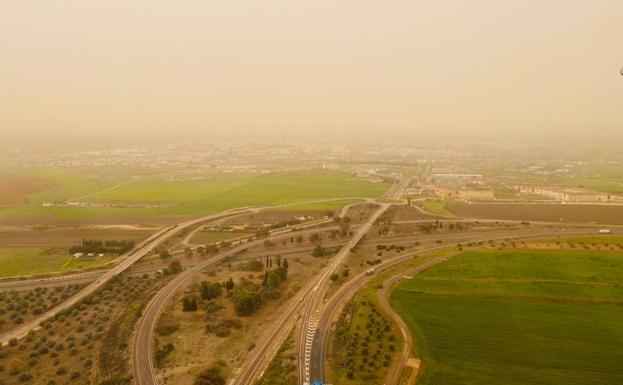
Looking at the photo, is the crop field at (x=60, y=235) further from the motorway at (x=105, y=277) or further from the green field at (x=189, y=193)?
the green field at (x=189, y=193)

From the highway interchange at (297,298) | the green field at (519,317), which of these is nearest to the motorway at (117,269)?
the highway interchange at (297,298)

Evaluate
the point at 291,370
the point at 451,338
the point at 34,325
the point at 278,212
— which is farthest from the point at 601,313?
the point at 278,212

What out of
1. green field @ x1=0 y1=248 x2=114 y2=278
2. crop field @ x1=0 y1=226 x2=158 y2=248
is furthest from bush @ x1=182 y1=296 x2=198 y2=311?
crop field @ x1=0 y1=226 x2=158 y2=248

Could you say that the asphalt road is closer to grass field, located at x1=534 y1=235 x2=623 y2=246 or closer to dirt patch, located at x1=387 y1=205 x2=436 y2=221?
dirt patch, located at x1=387 y1=205 x2=436 y2=221

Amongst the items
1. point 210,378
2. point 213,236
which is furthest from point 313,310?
point 213,236

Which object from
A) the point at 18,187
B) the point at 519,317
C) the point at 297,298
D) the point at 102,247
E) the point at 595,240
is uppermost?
the point at 18,187

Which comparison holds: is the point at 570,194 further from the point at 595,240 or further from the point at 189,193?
the point at 189,193
